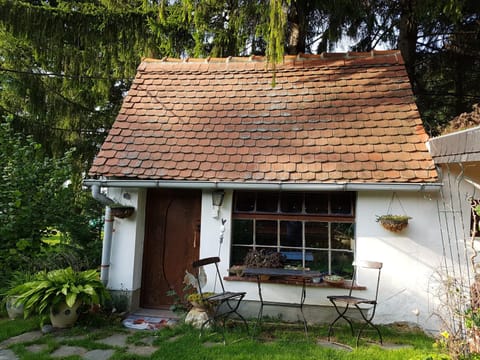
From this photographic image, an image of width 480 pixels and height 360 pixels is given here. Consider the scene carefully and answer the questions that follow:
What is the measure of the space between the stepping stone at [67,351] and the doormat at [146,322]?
883mm

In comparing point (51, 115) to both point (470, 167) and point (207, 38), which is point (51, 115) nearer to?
point (207, 38)

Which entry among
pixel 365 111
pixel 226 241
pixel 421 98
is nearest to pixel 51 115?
pixel 226 241

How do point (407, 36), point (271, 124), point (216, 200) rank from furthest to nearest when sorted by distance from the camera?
point (407, 36), point (271, 124), point (216, 200)

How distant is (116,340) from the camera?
442 cm

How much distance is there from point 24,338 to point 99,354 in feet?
4.30

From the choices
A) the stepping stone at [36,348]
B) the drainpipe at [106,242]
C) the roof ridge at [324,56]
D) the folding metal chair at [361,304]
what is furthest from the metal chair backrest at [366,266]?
the roof ridge at [324,56]

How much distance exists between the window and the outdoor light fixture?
12.0 inches

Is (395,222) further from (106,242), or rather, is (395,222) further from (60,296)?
(60,296)

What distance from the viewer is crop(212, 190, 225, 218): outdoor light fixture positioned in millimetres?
5359

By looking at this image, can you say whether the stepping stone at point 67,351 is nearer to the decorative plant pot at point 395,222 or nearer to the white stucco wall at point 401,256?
the white stucco wall at point 401,256

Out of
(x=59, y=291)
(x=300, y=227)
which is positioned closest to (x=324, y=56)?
(x=300, y=227)

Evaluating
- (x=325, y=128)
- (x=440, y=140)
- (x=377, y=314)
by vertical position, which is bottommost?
(x=377, y=314)

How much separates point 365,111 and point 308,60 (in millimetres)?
1972

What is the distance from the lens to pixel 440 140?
15.4ft
